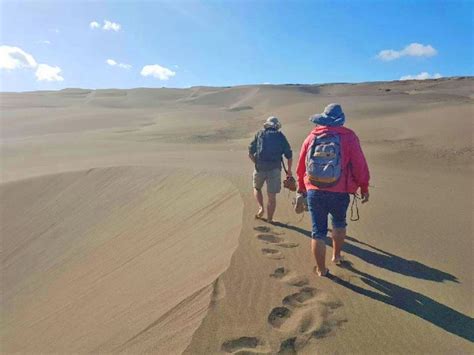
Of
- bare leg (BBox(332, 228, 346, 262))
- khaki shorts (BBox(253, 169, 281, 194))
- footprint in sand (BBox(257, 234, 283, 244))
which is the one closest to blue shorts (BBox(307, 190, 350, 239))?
bare leg (BBox(332, 228, 346, 262))

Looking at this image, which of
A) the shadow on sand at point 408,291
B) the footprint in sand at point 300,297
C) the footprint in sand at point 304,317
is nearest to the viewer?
the footprint in sand at point 304,317

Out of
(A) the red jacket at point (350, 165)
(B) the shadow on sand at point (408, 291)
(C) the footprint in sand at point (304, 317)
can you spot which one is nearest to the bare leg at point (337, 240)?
(B) the shadow on sand at point (408, 291)

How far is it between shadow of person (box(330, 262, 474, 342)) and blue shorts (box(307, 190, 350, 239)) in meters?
0.45

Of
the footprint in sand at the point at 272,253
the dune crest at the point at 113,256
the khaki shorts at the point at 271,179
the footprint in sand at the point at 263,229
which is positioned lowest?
the dune crest at the point at 113,256

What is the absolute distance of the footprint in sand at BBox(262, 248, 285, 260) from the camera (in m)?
4.43

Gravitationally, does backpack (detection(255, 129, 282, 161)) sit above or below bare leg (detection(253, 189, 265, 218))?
above

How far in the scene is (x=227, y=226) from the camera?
5.50m

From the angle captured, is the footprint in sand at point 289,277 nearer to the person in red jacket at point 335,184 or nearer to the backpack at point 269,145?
the person in red jacket at point 335,184

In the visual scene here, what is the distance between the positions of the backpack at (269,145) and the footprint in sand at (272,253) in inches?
54.3

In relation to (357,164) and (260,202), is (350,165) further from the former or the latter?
(260,202)

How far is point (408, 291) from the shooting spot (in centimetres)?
386

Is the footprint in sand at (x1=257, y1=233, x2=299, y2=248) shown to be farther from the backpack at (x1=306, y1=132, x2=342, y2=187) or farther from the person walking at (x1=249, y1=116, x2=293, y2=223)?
the backpack at (x1=306, y1=132, x2=342, y2=187)

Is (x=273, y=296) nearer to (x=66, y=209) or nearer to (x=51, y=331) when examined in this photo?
(x=51, y=331)

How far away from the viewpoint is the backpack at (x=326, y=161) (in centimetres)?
387
